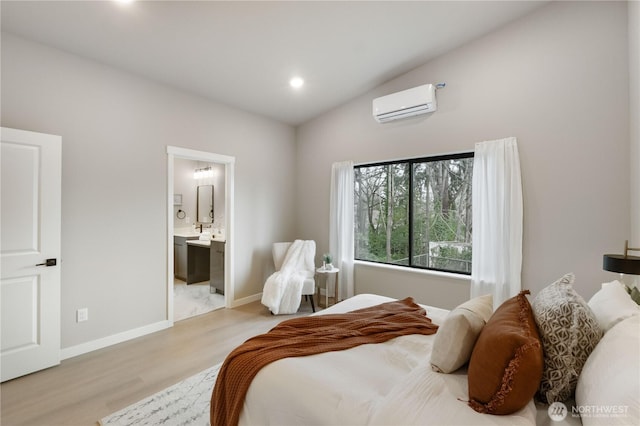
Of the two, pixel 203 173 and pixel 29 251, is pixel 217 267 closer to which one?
pixel 203 173

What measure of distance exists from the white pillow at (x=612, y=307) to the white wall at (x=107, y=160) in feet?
12.5

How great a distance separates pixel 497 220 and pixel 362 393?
8.57ft

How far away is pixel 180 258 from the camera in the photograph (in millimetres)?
5641

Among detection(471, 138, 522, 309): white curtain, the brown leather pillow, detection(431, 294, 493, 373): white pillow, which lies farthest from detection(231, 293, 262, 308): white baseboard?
the brown leather pillow

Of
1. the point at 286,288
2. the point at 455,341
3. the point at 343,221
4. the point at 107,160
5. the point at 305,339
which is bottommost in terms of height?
the point at 286,288

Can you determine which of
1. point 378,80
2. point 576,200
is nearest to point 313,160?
point 378,80

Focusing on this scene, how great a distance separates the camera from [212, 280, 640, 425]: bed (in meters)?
1.09

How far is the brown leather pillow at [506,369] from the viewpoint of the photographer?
1.05 metres

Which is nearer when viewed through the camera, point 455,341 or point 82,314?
point 455,341

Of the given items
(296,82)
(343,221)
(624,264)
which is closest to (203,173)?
(296,82)

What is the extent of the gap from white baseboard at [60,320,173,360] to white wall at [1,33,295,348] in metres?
0.05

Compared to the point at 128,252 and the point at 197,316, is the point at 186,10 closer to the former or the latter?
the point at 128,252

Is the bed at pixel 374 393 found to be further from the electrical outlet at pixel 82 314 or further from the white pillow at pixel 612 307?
the electrical outlet at pixel 82 314

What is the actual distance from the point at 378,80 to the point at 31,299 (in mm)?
4377
